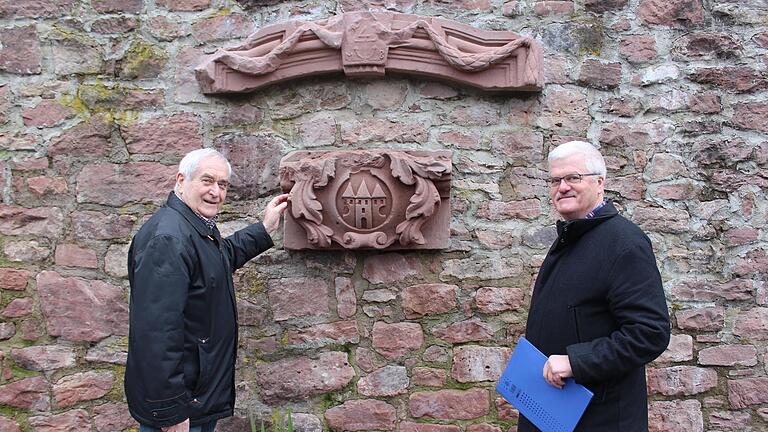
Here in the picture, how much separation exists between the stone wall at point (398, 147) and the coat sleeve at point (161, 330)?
34.5 inches

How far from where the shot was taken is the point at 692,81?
9.73ft

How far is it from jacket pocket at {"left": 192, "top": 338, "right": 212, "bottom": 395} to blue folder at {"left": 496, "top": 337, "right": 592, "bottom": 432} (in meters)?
1.01

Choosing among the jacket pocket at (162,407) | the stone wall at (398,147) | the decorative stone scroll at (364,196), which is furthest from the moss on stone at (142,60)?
the jacket pocket at (162,407)

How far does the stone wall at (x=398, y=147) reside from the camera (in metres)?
2.94

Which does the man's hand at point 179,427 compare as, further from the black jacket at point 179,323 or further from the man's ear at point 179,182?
the man's ear at point 179,182

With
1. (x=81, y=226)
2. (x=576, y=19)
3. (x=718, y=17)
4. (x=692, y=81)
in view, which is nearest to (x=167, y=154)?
(x=81, y=226)

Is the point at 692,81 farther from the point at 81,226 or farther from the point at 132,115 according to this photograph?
the point at 81,226

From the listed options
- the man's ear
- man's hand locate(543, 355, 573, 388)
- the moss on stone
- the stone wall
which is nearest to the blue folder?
man's hand locate(543, 355, 573, 388)

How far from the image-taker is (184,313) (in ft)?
7.09

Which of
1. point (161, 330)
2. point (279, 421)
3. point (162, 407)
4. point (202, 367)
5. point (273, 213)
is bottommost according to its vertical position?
point (279, 421)

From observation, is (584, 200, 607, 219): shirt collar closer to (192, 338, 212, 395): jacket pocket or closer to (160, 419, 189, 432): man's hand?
(192, 338, 212, 395): jacket pocket

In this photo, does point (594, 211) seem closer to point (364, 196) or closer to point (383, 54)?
point (364, 196)

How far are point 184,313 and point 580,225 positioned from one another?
1353 mm

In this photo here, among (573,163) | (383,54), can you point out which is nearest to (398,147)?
(383,54)
